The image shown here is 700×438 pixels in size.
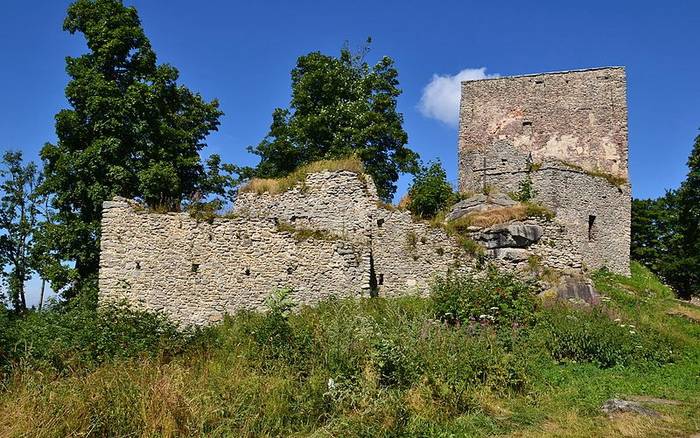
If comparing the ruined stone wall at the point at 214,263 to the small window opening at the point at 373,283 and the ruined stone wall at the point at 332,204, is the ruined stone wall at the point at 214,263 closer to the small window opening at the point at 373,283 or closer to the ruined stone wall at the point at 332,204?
the small window opening at the point at 373,283

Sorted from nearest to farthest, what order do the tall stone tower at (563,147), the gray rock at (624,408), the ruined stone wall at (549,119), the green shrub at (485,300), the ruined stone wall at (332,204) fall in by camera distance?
the gray rock at (624,408), the green shrub at (485,300), the ruined stone wall at (332,204), the tall stone tower at (563,147), the ruined stone wall at (549,119)

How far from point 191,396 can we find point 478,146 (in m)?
22.3

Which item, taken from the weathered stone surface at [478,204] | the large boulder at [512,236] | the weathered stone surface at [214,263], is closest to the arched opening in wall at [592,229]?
the weathered stone surface at [478,204]

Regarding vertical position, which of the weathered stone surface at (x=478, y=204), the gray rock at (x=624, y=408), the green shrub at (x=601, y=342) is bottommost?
the gray rock at (x=624, y=408)

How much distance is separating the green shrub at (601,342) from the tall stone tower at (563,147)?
33.1 ft

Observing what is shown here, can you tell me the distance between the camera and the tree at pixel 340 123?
27.1 metres

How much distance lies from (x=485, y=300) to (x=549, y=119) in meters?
16.1

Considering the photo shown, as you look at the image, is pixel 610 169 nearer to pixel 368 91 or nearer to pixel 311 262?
pixel 368 91

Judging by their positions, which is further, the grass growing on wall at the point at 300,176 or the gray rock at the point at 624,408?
the grass growing on wall at the point at 300,176

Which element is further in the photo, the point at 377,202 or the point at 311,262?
the point at 377,202

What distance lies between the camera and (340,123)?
89.9 feet

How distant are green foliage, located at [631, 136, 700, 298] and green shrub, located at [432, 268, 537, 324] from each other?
64.4ft

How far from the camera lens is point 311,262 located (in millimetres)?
15227

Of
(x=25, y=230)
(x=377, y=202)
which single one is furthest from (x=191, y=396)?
(x=25, y=230)
